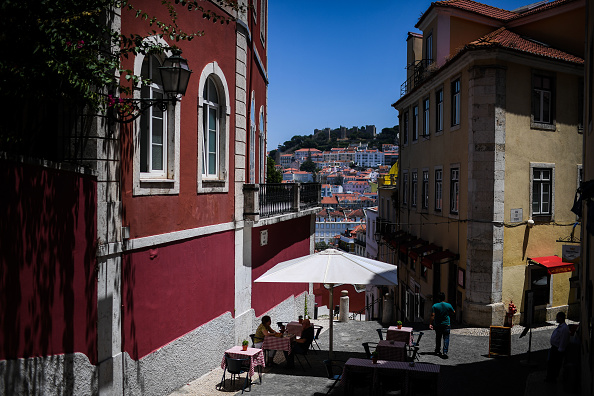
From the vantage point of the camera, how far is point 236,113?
41.2 ft

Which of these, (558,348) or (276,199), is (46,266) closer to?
(558,348)

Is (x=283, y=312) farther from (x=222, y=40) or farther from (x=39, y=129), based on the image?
(x=39, y=129)

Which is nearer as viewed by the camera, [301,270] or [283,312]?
[301,270]

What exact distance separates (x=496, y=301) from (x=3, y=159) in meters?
14.5

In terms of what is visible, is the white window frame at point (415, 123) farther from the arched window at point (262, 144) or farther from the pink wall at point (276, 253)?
the arched window at point (262, 144)

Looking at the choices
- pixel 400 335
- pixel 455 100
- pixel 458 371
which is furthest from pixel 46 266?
pixel 455 100

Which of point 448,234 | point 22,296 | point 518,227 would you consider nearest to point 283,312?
point 448,234

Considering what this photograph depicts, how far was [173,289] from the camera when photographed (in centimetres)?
982

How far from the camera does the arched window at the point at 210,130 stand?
37.4 ft

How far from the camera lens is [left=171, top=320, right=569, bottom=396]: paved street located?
10.1 m

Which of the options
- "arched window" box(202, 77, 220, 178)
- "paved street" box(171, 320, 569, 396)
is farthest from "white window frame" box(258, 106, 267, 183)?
"paved street" box(171, 320, 569, 396)

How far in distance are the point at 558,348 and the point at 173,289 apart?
23.1 feet

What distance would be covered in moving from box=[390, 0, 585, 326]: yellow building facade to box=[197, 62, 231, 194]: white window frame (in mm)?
8236

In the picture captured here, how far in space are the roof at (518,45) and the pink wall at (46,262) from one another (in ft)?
41.9
